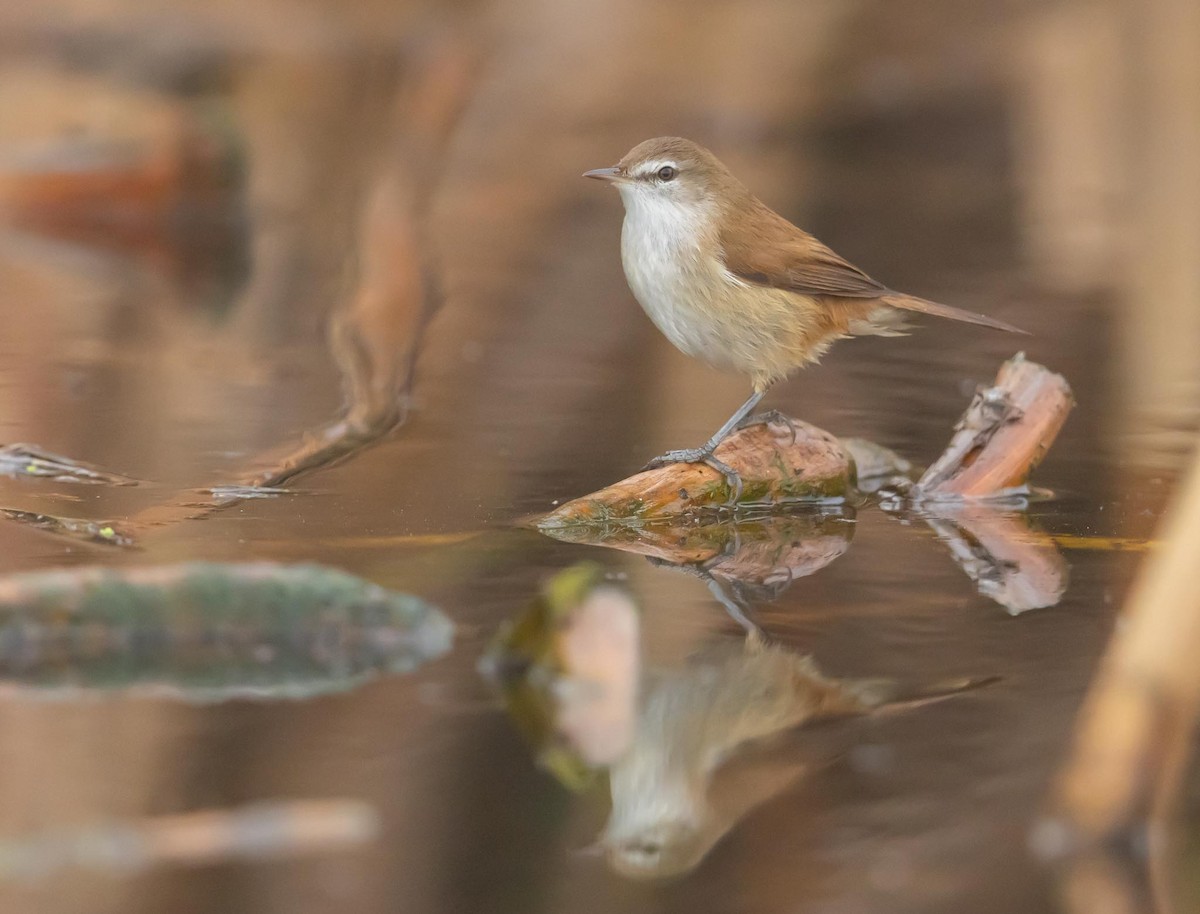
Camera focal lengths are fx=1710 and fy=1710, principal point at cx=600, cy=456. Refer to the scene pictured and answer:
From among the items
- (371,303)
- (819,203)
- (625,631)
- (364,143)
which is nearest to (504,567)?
(625,631)

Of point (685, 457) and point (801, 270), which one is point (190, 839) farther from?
point (801, 270)

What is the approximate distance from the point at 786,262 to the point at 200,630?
99.2 inches

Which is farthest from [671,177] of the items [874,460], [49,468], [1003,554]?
[49,468]

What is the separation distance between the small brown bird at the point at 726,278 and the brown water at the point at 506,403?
1.83 ft

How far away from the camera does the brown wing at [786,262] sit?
5391mm

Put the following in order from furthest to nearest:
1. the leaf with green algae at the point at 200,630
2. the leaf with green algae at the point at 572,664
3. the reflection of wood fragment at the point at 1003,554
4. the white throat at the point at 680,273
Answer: the white throat at the point at 680,273 < the reflection of wood fragment at the point at 1003,554 < the leaf with green algae at the point at 200,630 < the leaf with green algae at the point at 572,664

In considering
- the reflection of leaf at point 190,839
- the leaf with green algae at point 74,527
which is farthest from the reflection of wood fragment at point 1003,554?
the leaf with green algae at point 74,527

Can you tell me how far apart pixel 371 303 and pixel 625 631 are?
5.04m

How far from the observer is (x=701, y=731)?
138 inches

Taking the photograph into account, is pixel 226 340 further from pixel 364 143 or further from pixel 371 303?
pixel 364 143

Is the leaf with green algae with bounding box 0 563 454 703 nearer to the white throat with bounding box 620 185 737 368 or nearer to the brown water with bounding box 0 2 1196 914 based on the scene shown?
the brown water with bounding box 0 2 1196 914

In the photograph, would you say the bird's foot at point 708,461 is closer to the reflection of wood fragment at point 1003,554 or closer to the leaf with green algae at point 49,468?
the reflection of wood fragment at point 1003,554

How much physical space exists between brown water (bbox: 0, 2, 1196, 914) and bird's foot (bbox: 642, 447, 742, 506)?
0.34m

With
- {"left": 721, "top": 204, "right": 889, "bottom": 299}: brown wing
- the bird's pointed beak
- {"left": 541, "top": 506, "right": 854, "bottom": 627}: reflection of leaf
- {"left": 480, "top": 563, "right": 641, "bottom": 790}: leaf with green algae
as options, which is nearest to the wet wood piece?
{"left": 541, "top": 506, "right": 854, "bottom": 627}: reflection of leaf
